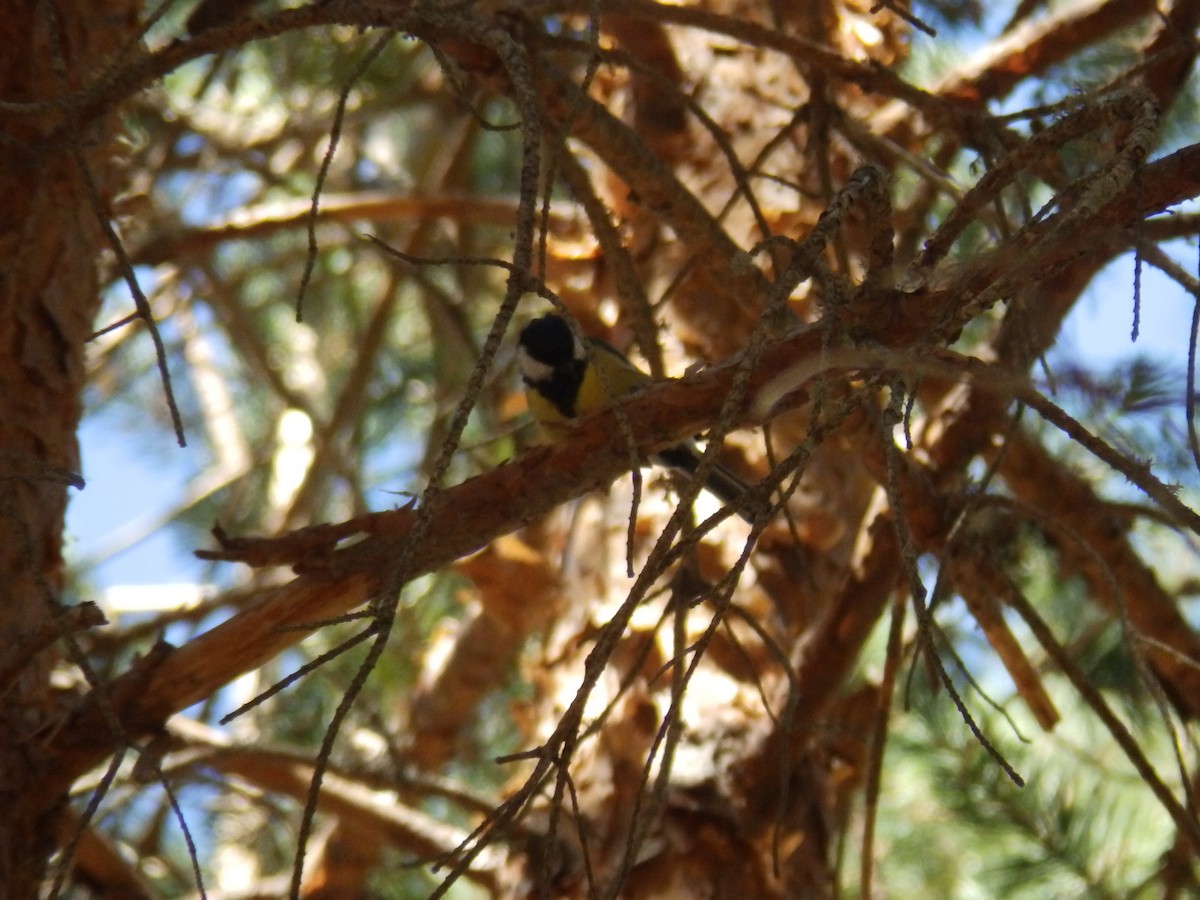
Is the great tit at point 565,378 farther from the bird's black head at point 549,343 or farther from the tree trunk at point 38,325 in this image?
the tree trunk at point 38,325

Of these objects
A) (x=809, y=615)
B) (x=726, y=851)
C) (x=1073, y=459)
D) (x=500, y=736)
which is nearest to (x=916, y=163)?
(x=809, y=615)

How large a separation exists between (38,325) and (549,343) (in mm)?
1266

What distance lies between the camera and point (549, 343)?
9.90 ft

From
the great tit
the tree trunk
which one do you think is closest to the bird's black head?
the great tit

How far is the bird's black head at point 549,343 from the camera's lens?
2993mm

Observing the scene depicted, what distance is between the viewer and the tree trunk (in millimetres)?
1752

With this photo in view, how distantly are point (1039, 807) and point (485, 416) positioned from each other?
220cm

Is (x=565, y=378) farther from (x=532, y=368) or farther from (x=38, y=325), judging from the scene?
(x=38, y=325)

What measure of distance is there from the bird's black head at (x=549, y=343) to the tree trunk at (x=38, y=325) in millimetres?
1108

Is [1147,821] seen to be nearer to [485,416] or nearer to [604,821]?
[604,821]

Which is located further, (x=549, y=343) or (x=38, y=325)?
(x=549, y=343)

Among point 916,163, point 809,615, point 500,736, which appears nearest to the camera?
point 916,163

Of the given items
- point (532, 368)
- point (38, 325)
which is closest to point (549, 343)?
point (532, 368)

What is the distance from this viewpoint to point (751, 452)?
265 cm
